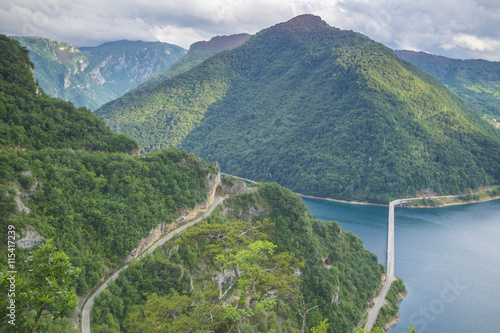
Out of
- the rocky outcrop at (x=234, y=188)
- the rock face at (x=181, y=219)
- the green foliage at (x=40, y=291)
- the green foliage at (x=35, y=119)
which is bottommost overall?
the rock face at (x=181, y=219)

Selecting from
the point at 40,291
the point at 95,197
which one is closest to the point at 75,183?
the point at 95,197

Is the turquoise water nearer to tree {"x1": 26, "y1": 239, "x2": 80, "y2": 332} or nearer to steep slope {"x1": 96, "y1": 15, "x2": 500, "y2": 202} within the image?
steep slope {"x1": 96, "y1": 15, "x2": 500, "y2": 202}

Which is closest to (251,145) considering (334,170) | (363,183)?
(334,170)

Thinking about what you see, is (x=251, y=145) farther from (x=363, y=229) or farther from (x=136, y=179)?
(x=136, y=179)

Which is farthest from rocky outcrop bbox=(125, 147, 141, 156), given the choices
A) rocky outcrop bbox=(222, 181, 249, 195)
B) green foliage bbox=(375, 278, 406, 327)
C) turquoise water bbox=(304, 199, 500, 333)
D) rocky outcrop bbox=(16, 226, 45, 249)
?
turquoise water bbox=(304, 199, 500, 333)

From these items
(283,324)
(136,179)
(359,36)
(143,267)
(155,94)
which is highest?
(359,36)

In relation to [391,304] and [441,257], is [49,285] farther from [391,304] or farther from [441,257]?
[441,257]

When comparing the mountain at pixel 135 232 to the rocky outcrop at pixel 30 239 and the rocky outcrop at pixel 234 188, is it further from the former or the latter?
the rocky outcrop at pixel 234 188

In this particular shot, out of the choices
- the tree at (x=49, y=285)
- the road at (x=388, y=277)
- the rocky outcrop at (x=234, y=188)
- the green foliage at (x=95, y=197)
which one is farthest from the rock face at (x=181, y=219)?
the road at (x=388, y=277)
